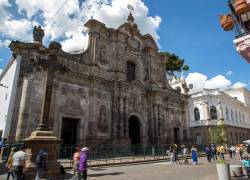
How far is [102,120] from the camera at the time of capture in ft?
68.2

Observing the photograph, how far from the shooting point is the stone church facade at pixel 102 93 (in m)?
16.4

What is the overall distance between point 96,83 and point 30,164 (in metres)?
12.9

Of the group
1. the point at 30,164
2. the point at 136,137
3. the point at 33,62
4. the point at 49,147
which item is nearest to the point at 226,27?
the point at 49,147

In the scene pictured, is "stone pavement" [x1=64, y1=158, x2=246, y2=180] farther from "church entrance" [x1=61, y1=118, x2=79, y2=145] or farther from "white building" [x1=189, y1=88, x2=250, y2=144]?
"white building" [x1=189, y1=88, x2=250, y2=144]

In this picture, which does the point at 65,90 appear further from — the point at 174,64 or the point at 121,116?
the point at 174,64

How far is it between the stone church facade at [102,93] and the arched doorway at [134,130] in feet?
0.39

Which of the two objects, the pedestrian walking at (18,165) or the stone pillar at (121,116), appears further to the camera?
the stone pillar at (121,116)

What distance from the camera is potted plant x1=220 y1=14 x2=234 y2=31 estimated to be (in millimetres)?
8234

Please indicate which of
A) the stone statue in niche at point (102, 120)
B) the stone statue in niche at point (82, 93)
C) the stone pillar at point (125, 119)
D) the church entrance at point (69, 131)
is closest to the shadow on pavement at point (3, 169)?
the church entrance at point (69, 131)

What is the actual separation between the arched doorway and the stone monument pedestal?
15.7m

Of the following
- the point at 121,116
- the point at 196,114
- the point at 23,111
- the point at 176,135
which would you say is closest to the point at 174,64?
the point at 196,114

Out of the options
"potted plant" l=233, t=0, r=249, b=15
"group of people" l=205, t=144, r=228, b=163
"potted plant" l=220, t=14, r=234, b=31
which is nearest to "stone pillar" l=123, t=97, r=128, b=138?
"group of people" l=205, t=144, r=228, b=163

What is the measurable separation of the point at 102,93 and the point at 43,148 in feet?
40.8

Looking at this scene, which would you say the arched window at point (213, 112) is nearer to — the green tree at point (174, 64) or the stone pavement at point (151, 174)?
the green tree at point (174, 64)
